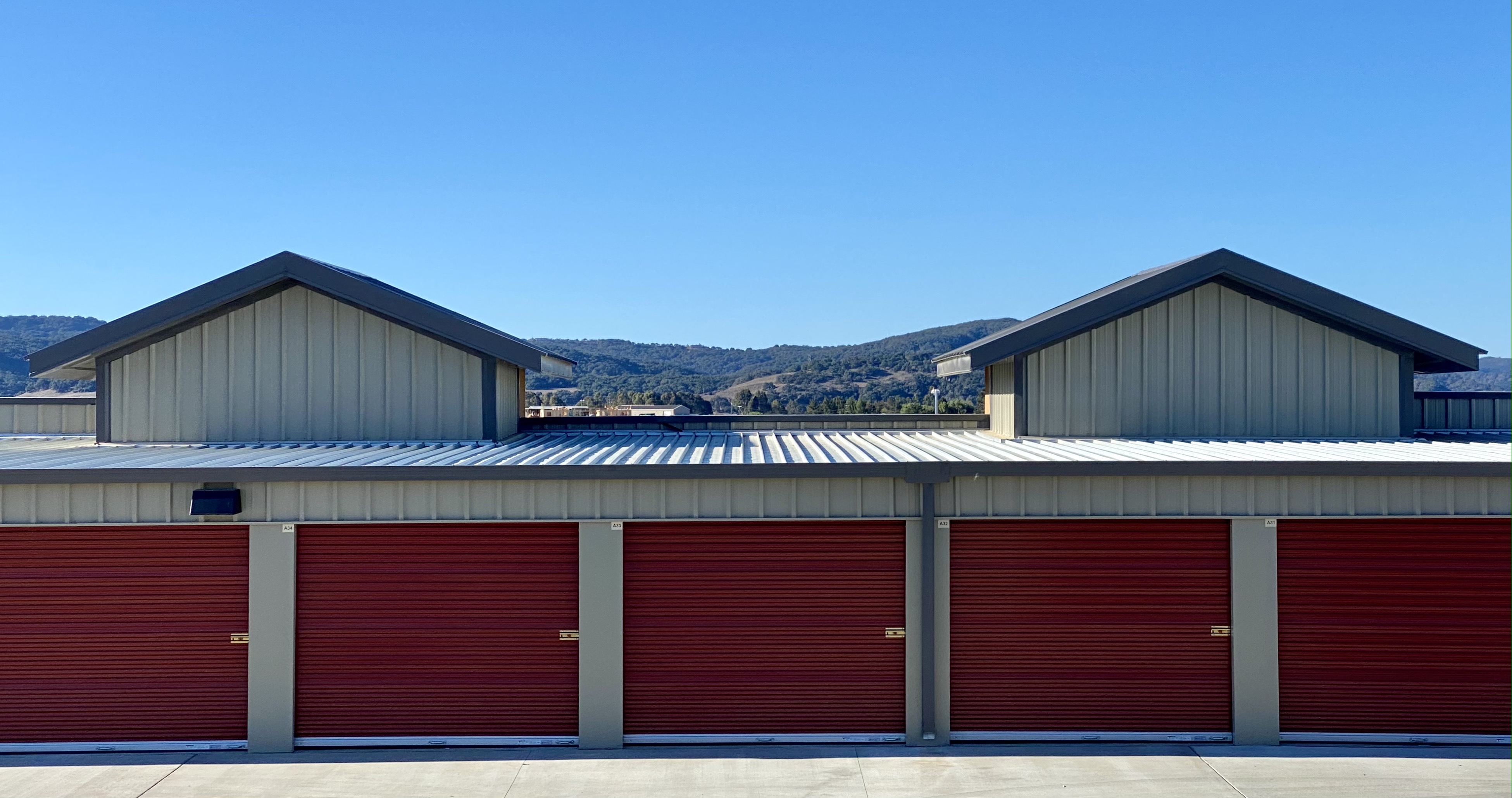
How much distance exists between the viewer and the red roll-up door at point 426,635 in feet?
32.2

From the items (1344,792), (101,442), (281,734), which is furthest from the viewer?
(101,442)

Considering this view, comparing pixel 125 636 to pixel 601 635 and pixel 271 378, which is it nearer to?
pixel 271 378

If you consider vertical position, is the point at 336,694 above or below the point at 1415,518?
below

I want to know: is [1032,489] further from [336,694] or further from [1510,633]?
[336,694]

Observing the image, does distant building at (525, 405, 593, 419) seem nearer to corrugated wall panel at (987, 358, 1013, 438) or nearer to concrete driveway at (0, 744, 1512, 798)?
concrete driveway at (0, 744, 1512, 798)

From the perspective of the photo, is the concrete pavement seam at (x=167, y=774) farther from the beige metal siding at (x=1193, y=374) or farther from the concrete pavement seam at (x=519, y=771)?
the beige metal siding at (x=1193, y=374)

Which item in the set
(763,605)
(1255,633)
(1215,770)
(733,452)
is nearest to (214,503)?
(733,452)

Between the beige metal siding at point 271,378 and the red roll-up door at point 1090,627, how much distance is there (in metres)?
8.29

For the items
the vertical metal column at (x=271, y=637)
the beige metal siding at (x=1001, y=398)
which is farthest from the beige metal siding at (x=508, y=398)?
the beige metal siding at (x=1001, y=398)

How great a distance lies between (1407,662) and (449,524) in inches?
437

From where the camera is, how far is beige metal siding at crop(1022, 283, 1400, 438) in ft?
42.3

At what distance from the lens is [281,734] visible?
31.8 feet

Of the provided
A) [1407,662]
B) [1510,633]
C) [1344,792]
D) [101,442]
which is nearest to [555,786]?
[1344,792]

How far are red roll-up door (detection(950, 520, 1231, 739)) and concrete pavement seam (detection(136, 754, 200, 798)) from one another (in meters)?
8.41
